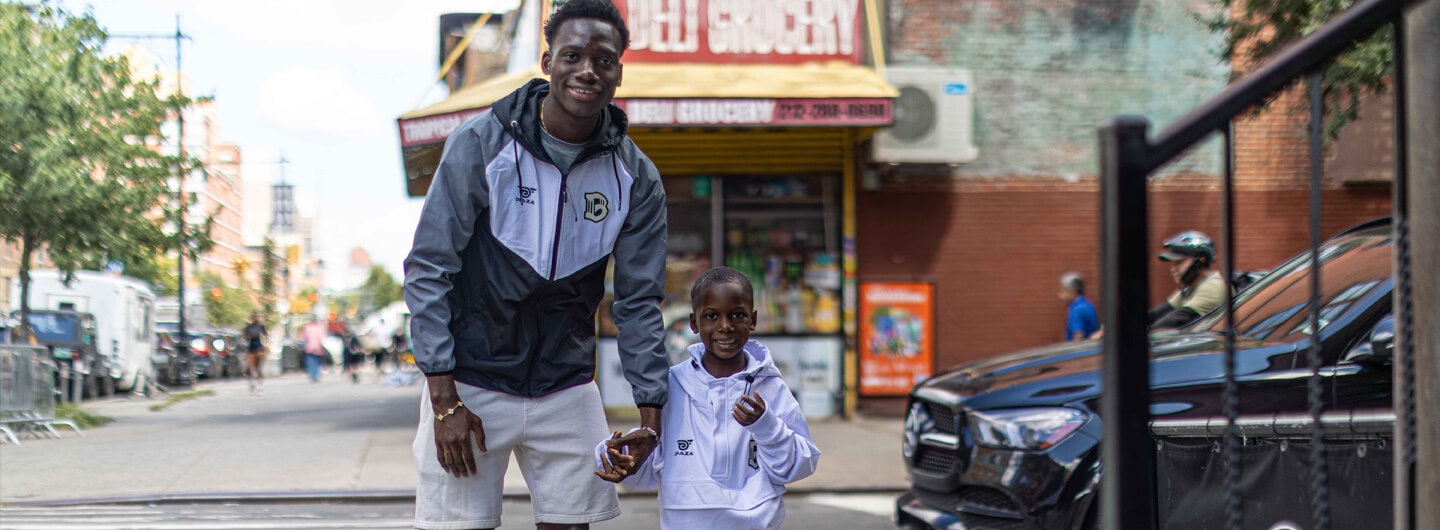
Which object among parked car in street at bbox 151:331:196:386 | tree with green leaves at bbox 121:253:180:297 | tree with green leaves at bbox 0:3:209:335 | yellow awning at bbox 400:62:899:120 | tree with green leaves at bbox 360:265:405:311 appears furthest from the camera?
tree with green leaves at bbox 360:265:405:311

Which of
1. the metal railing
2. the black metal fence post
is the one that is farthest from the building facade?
the black metal fence post

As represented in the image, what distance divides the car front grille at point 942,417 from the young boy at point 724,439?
6.54 ft

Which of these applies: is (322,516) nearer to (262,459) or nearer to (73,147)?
(262,459)

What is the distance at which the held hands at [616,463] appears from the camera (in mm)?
2979

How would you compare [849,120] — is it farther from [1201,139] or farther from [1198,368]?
[1201,139]

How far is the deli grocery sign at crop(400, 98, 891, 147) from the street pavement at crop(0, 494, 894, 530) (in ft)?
13.9

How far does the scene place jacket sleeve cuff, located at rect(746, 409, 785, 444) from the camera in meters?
3.01

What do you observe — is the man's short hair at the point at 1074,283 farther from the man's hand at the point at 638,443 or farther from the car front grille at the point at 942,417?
the man's hand at the point at 638,443

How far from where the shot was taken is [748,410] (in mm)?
2947

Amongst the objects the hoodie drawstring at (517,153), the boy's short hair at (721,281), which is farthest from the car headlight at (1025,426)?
the hoodie drawstring at (517,153)

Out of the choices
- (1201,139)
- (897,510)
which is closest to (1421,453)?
(1201,139)

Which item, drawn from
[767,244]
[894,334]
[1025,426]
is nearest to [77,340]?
[767,244]

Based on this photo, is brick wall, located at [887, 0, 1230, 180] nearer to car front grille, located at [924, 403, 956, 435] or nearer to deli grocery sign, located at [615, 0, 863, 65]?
deli grocery sign, located at [615, 0, 863, 65]

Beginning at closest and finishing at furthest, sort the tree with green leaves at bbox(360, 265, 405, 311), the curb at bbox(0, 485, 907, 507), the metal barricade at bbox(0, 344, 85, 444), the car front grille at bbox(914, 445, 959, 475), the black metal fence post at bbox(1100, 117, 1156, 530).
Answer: the black metal fence post at bbox(1100, 117, 1156, 530), the car front grille at bbox(914, 445, 959, 475), the curb at bbox(0, 485, 907, 507), the metal barricade at bbox(0, 344, 85, 444), the tree with green leaves at bbox(360, 265, 405, 311)
